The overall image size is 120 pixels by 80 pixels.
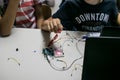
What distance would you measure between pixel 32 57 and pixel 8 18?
0.27 meters

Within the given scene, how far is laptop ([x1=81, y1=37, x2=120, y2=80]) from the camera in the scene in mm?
516

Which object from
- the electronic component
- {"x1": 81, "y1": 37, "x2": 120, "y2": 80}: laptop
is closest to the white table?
the electronic component

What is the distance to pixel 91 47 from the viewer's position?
0.53 metres

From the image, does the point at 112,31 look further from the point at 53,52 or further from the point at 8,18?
the point at 8,18

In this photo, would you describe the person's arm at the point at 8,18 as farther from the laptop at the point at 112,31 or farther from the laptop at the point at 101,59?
the laptop at the point at 101,59

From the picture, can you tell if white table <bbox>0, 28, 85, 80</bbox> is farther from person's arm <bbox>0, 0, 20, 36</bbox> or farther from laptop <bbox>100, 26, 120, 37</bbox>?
laptop <bbox>100, 26, 120, 37</bbox>

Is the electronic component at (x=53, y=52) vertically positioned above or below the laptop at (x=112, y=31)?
below

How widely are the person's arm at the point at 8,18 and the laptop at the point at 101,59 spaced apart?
61cm

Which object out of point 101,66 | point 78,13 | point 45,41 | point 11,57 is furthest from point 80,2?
point 101,66

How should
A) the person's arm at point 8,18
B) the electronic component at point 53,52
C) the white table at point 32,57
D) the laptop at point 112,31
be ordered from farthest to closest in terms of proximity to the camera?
the person's arm at point 8,18, the electronic component at point 53,52, the white table at point 32,57, the laptop at point 112,31

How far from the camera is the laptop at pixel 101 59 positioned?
20.3 inches

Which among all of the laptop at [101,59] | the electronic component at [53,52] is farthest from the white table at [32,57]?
the laptop at [101,59]

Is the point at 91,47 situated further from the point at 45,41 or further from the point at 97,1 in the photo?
the point at 97,1

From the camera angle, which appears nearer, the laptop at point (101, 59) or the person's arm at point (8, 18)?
the laptop at point (101, 59)
